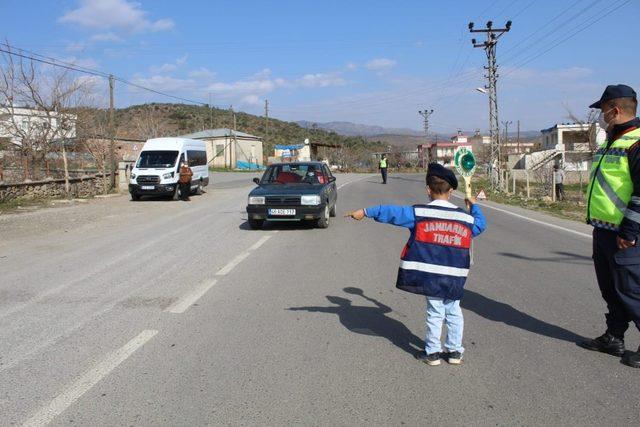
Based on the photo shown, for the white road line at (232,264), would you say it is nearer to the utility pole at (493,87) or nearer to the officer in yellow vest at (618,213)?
the officer in yellow vest at (618,213)

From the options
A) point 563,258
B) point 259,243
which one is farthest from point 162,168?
point 563,258

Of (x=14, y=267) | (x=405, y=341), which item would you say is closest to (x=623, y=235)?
(x=405, y=341)

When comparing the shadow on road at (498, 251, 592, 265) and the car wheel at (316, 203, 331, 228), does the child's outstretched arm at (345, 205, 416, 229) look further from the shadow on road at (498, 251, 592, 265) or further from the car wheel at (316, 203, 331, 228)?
the car wheel at (316, 203, 331, 228)

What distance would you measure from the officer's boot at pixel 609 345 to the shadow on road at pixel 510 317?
24cm

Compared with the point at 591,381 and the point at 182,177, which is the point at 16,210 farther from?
the point at 591,381

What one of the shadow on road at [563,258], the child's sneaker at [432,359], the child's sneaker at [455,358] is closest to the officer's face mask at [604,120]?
the child's sneaker at [455,358]

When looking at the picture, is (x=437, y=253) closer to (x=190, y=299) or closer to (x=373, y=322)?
(x=373, y=322)

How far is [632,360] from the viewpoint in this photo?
13.9 ft

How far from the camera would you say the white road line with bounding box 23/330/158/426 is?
343 centimetres

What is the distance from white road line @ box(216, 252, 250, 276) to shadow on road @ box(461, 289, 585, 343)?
10.7 feet

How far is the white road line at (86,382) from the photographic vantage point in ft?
11.3

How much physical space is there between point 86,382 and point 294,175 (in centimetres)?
955

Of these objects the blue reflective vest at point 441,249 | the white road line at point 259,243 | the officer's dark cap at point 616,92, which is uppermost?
the officer's dark cap at point 616,92

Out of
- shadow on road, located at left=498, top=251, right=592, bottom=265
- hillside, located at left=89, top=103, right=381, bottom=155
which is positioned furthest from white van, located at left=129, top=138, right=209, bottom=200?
hillside, located at left=89, top=103, right=381, bottom=155
